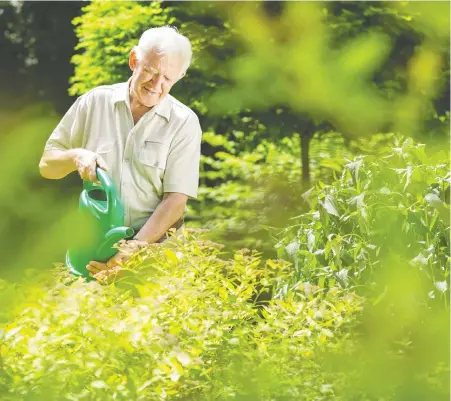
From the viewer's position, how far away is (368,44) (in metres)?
1.36

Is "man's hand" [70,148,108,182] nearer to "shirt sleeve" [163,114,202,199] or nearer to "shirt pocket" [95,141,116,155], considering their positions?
"shirt pocket" [95,141,116,155]

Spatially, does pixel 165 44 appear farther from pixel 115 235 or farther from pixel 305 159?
pixel 305 159

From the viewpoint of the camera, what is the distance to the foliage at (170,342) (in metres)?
1.89

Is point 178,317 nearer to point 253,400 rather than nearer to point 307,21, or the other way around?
point 253,400

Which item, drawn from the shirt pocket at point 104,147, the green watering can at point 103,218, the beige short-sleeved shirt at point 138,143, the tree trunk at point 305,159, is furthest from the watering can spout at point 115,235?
the tree trunk at point 305,159

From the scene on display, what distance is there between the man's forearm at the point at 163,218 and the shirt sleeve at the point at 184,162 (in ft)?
0.10

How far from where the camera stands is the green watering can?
263 cm

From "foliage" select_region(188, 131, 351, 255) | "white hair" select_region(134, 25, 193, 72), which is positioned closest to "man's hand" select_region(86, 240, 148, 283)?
"white hair" select_region(134, 25, 193, 72)

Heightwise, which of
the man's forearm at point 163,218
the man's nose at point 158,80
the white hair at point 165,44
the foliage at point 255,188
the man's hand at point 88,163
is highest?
the white hair at point 165,44

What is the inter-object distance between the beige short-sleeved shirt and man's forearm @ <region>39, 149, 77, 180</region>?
0.20 feet

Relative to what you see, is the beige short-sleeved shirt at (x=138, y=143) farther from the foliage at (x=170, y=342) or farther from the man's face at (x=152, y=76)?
the foliage at (x=170, y=342)

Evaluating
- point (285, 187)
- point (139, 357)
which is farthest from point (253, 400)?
point (285, 187)

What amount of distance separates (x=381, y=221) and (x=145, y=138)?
33.8 inches

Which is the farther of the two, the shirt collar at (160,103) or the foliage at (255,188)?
the foliage at (255,188)
